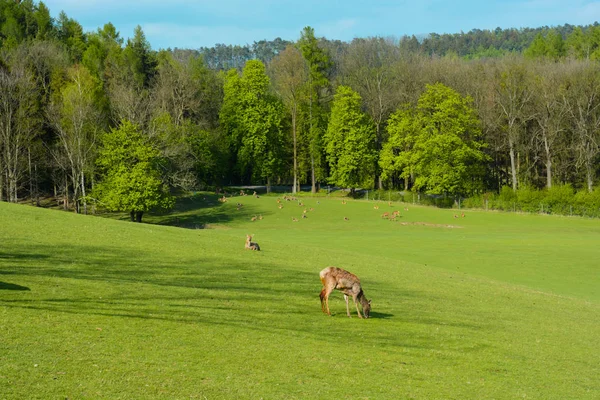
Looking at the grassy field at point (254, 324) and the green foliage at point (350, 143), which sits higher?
the green foliage at point (350, 143)

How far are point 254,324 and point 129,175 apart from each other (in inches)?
2138

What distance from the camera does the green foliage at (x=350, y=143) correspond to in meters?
97.4

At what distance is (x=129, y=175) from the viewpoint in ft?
220

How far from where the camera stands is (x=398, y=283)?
2659 centimetres

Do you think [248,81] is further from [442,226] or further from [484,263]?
[484,263]

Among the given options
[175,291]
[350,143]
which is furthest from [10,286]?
[350,143]

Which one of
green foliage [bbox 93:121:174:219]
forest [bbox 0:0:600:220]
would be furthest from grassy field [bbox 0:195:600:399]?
forest [bbox 0:0:600:220]

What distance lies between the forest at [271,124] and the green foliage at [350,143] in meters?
0.23

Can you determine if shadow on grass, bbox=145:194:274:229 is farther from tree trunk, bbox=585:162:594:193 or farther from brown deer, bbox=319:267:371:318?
brown deer, bbox=319:267:371:318

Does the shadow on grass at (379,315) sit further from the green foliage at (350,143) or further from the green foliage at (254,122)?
the green foliage at (254,122)

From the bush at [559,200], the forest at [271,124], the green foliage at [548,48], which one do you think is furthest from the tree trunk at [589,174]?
the green foliage at [548,48]

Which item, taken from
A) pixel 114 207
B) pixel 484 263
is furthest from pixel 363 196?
pixel 484 263

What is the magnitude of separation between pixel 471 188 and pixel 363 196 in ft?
58.1

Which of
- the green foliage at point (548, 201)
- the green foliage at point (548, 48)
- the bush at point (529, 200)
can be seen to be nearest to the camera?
the green foliage at point (548, 201)
